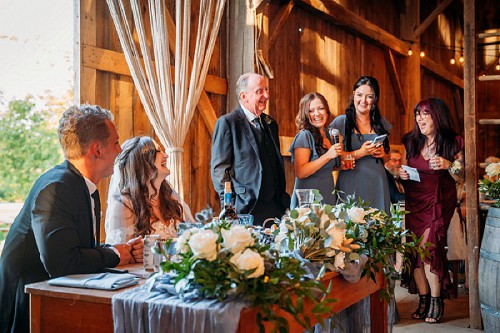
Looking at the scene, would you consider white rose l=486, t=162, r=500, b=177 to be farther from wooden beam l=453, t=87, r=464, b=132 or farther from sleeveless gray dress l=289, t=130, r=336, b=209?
wooden beam l=453, t=87, r=464, b=132

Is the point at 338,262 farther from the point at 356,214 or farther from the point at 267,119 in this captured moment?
the point at 267,119

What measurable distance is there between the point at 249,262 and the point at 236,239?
82mm

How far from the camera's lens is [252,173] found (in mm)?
3871

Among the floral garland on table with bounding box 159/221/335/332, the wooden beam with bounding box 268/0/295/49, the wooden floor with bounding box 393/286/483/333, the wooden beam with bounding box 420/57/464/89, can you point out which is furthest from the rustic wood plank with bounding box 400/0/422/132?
the floral garland on table with bounding box 159/221/335/332

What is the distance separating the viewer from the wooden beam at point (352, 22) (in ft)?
21.6

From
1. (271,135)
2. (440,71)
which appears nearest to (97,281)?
(271,135)

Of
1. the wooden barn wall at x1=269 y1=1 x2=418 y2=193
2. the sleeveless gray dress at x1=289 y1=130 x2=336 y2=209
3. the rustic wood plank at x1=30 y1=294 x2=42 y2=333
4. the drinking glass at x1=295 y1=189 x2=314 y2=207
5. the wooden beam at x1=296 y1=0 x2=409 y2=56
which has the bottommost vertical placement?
the rustic wood plank at x1=30 y1=294 x2=42 y2=333

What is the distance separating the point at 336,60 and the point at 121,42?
382cm

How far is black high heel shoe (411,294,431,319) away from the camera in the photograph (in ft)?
14.9

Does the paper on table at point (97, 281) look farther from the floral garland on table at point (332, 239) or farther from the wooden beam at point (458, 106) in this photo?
the wooden beam at point (458, 106)

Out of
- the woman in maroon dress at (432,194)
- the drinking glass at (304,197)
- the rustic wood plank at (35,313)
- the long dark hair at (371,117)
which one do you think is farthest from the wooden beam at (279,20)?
the rustic wood plank at (35,313)

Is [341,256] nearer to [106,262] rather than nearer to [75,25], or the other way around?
[106,262]

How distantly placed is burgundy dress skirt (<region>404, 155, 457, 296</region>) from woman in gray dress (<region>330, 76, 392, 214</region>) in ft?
1.34

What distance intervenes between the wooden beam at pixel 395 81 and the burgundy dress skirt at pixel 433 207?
4.14m
